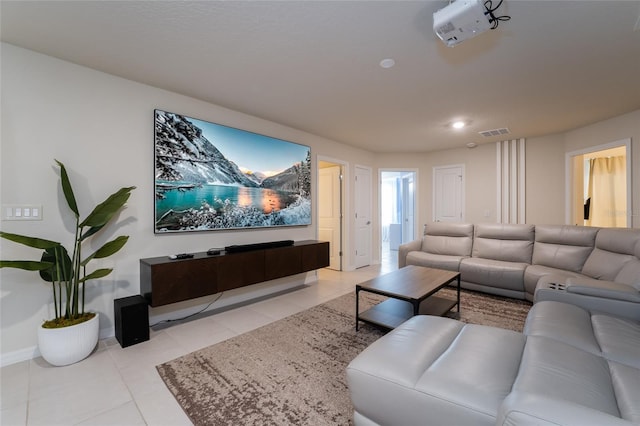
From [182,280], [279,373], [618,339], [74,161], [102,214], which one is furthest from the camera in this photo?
[182,280]

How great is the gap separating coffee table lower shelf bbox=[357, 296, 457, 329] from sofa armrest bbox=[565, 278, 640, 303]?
1.03 meters

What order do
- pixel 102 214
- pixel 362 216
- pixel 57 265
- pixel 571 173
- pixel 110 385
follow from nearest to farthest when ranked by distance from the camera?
pixel 110 385 → pixel 57 265 → pixel 102 214 → pixel 571 173 → pixel 362 216

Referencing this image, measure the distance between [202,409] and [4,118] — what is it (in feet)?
8.45

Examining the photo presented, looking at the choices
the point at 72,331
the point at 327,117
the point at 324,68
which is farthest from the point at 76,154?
the point at 327,117

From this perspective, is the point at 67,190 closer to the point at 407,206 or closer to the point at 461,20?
the point at 461,20

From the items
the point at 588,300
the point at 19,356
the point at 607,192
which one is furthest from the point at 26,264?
the point at 607,192

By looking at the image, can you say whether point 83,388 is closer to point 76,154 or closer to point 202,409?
point 202,409

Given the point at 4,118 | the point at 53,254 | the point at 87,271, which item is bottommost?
the point at 87,271

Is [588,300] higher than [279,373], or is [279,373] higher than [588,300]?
[588,300]

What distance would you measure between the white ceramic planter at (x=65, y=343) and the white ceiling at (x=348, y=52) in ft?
7.10

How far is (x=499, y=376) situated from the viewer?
45.3 inches

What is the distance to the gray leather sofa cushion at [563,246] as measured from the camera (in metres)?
3.25

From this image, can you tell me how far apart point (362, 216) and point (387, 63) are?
11.5 feet

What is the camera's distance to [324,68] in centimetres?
235
